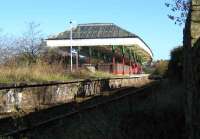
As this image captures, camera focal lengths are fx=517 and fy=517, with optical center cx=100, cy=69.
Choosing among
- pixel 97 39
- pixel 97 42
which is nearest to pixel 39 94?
pixel 97 42

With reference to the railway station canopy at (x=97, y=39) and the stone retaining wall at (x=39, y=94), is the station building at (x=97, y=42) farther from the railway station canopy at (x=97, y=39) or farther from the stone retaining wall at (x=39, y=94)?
the stone retaining wall at (x=39, y=94)

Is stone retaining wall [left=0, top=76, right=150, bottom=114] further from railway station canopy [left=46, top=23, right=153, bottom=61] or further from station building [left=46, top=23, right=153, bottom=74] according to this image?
railway station canopy [left=46, top=23, right=153, bottom=61]

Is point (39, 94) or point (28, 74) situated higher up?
point (28, 74)

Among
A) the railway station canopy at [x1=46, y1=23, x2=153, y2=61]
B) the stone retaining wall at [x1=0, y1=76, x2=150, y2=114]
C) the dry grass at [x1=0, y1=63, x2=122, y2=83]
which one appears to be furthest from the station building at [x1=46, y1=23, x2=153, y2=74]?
the stone retaining wall at [x1=0, y1=76, x2=150, y2=114]

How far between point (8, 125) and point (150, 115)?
11.3 ft

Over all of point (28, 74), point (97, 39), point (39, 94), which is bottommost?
point (39, 94)

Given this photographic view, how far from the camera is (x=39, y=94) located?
771 inches

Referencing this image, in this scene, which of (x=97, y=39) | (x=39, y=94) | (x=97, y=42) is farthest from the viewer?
(x=97, y=39)

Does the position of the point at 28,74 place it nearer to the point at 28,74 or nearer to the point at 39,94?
the point at 28,74

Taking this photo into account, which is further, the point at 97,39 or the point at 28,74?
the point at 97,39

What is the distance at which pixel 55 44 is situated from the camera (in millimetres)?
63000

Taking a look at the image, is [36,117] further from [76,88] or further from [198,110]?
[76,88]

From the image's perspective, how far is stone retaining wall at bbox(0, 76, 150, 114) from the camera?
16516mm

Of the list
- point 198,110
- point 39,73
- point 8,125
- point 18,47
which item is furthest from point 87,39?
point 198,110
